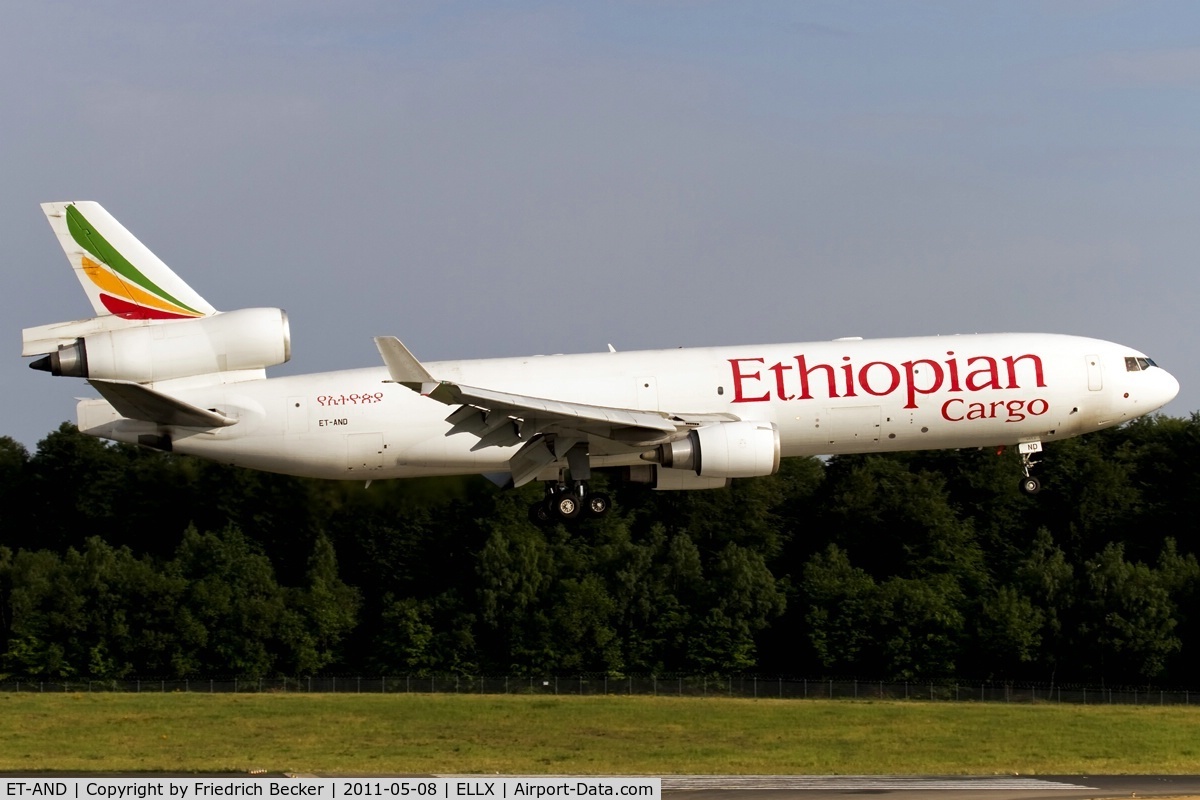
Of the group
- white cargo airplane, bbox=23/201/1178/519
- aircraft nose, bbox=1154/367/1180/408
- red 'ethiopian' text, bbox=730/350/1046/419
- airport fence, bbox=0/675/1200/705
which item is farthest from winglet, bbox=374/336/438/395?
airport fence, bbox=0/675/1200/705

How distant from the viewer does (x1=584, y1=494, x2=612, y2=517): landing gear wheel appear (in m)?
50.4

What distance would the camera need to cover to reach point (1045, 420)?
51531mm

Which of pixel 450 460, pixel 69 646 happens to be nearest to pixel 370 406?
pixel 450 460

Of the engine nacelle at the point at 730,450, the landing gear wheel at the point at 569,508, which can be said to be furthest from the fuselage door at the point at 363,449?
the engine nacelle at the point at 730,450

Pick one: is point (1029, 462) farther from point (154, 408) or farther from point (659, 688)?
point (659, 688)

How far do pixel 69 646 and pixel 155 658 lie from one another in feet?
14.3

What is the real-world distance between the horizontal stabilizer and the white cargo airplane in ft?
0.34

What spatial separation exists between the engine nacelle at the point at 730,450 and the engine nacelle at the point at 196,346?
1193 cm

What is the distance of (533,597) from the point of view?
8312cm

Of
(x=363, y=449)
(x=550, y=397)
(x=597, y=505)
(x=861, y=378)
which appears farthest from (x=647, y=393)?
(x=363, y=449)

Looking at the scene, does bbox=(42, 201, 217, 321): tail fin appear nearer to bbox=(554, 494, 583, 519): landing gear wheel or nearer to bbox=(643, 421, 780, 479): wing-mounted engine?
bbox=(554, 494, 583, 519): landing gear wheel

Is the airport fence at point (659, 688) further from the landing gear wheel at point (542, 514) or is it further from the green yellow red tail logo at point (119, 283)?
the green yellow red tail logo at point (119, 283)

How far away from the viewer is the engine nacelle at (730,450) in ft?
157

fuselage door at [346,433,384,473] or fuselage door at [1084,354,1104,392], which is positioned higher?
fuselage door at [1084,354,1104,392]
